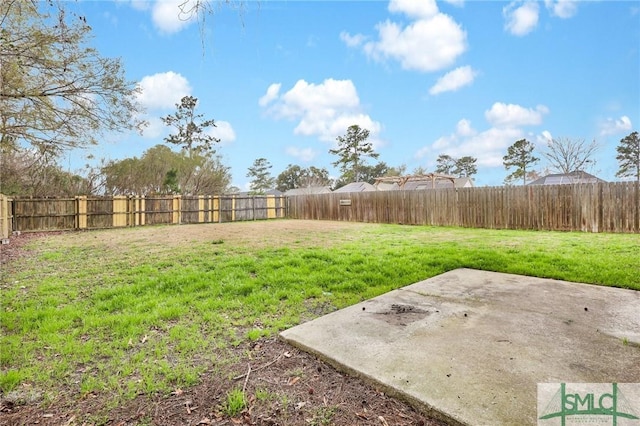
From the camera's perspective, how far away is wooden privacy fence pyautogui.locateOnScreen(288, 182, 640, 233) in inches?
309

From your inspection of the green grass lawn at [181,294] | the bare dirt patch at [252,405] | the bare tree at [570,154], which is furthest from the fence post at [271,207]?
the bare tree at [570,154]

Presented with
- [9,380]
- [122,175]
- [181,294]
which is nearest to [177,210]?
[122,175]

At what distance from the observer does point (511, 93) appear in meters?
15.5

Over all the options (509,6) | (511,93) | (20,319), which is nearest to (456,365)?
(20,319)

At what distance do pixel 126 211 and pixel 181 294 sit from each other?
36.4ft

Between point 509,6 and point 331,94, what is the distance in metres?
6.74

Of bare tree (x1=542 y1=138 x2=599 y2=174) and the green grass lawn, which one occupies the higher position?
bare tree (x1=542 y1=138 x2=599 y2=174)

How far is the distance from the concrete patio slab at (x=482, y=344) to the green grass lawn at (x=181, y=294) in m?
0.51

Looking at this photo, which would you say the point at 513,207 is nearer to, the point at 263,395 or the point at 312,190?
the point at 263,395

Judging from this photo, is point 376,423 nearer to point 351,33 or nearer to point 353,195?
point 351,33

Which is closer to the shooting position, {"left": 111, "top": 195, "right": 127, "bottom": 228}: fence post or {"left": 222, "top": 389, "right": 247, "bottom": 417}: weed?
{"left": 222, "top": 389, "right": 247, "bottom": 417}: weed

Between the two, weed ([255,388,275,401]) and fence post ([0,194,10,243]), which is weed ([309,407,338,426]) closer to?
weed ([255,388,275,401])

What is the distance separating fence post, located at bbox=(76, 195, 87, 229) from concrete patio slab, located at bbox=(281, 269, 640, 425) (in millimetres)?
12152

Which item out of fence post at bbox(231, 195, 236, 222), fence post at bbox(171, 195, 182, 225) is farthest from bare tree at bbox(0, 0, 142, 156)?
fence post at bbox(231, 195, 236, 222)
